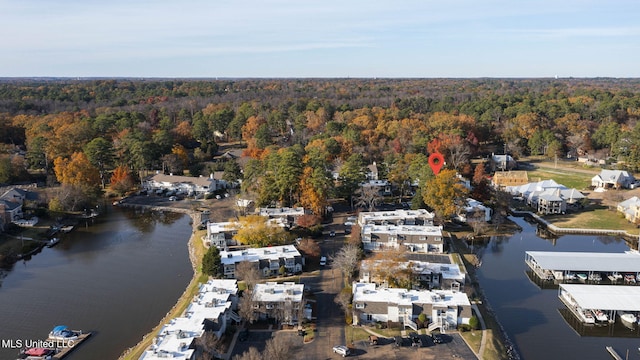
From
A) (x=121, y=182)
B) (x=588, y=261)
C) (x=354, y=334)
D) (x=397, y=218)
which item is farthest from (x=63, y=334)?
(x=588, y=261)

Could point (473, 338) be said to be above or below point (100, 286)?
above

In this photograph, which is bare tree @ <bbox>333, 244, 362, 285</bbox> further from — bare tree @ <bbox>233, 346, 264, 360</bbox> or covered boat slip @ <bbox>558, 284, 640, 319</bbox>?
covered boat slip @ <bbox>558, 284, 640, 319</bbox>

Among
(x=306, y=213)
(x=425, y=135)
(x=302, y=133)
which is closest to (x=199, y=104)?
(x=302, y=133)

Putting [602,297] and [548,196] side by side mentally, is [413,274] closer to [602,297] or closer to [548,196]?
[602,297]

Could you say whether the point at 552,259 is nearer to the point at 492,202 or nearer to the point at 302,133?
the point at 492,202

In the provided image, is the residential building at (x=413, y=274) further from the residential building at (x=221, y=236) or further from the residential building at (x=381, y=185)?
the residential building at (x=381, y=185)

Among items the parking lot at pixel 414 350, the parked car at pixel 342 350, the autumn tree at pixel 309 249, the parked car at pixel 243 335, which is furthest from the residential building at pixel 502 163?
the parked car at pixel 243 335
